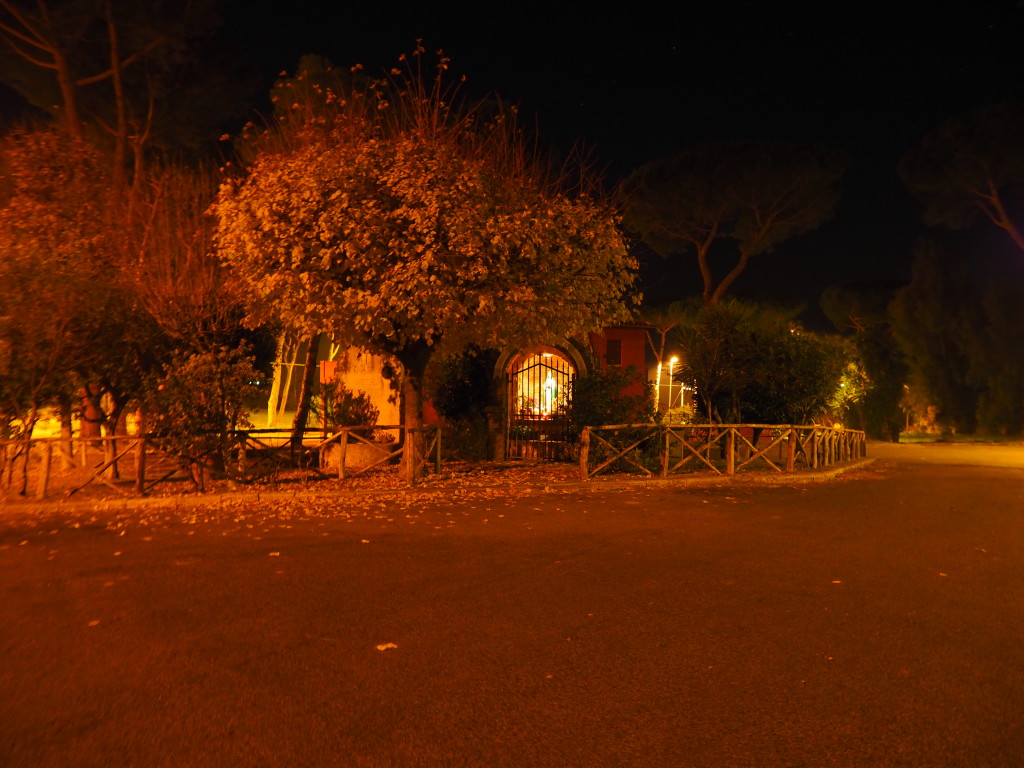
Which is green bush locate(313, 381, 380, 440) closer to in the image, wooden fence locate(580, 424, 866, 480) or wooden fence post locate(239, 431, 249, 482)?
wooden fence post locate(239, 431, 249, 482)

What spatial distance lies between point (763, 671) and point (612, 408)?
38.0 ft

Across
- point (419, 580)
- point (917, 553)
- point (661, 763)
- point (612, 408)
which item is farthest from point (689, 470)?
point (661, 763)

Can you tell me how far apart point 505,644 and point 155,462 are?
9.84 metres

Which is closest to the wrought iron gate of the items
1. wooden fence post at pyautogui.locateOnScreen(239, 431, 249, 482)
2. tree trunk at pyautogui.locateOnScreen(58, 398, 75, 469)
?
wooden fence post at pyautogui.locateOnScreen(239, 431, 249, 482)

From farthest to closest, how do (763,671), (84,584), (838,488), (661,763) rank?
(838,488)
(84,584)
(763,671)
(661,763)

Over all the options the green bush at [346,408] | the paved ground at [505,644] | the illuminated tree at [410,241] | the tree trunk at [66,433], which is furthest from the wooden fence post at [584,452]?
the tree trunk at [66,433]

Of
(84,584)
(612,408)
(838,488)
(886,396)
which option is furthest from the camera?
(886,396)

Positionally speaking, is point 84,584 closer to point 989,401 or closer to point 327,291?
point 327,291

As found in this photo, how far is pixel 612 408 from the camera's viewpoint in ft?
54.3

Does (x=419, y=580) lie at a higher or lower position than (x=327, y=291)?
lower

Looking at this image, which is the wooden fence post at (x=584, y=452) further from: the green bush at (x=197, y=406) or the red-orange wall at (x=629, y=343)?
the red-orange wall at (x=629, y=343)

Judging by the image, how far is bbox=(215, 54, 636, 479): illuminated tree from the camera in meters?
12.4

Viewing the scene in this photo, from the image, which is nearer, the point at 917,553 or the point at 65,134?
the point at 917,553

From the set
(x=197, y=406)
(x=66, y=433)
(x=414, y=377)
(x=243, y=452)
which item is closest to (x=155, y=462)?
(x=243, y=452)
